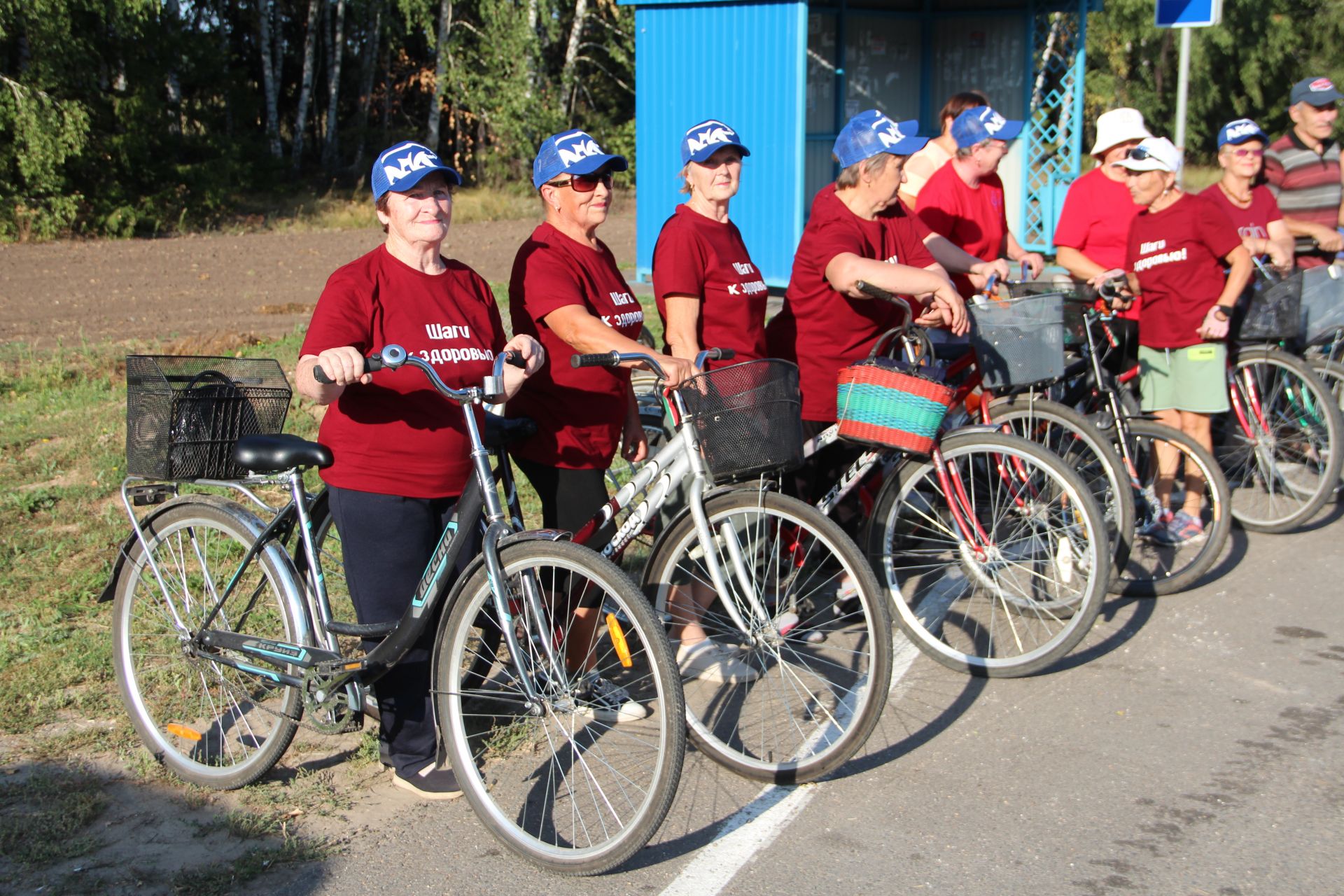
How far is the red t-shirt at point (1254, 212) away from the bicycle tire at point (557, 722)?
15.4 ft

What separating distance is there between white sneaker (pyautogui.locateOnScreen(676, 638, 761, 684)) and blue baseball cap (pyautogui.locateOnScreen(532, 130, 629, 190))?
172 centimetres

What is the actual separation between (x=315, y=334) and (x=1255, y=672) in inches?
147

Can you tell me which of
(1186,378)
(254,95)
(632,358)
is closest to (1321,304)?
(1186,378)

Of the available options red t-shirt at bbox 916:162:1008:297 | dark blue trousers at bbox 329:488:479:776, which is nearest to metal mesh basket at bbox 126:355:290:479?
dark blue trousers at bbox 329:488:479:776

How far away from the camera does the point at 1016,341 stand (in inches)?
205

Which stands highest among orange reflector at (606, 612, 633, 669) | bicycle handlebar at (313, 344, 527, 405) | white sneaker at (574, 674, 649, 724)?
bicycle handlebar at (313, 344, 527, 405)

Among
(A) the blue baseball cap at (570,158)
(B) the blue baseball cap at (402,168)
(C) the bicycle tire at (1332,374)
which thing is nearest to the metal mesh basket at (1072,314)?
(C) the bicycle tire at (1332,374)

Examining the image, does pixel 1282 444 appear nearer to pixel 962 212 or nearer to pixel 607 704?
pixel 962 212

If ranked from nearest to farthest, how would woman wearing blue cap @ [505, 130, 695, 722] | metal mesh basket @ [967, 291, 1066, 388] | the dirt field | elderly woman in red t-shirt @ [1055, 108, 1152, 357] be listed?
woman wearing blue cap @ [505, 130, 695, 722], metal mesh basket @ [967, 291, 1066, 388], elderly woman in red t-shirt @ [1055, 108, 1152, 357], the dirt field

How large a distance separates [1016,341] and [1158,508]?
133cm

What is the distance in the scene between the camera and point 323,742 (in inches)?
172

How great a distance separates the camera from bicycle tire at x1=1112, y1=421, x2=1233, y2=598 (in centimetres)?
572

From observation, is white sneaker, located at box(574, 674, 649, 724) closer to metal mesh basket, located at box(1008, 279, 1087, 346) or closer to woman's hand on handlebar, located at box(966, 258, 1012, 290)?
woman's hand on handlebar, located at box(966, 258, 1012, 290)

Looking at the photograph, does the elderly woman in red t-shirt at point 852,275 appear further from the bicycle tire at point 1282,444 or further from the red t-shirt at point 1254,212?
the red t-shirt at point 1254,212
